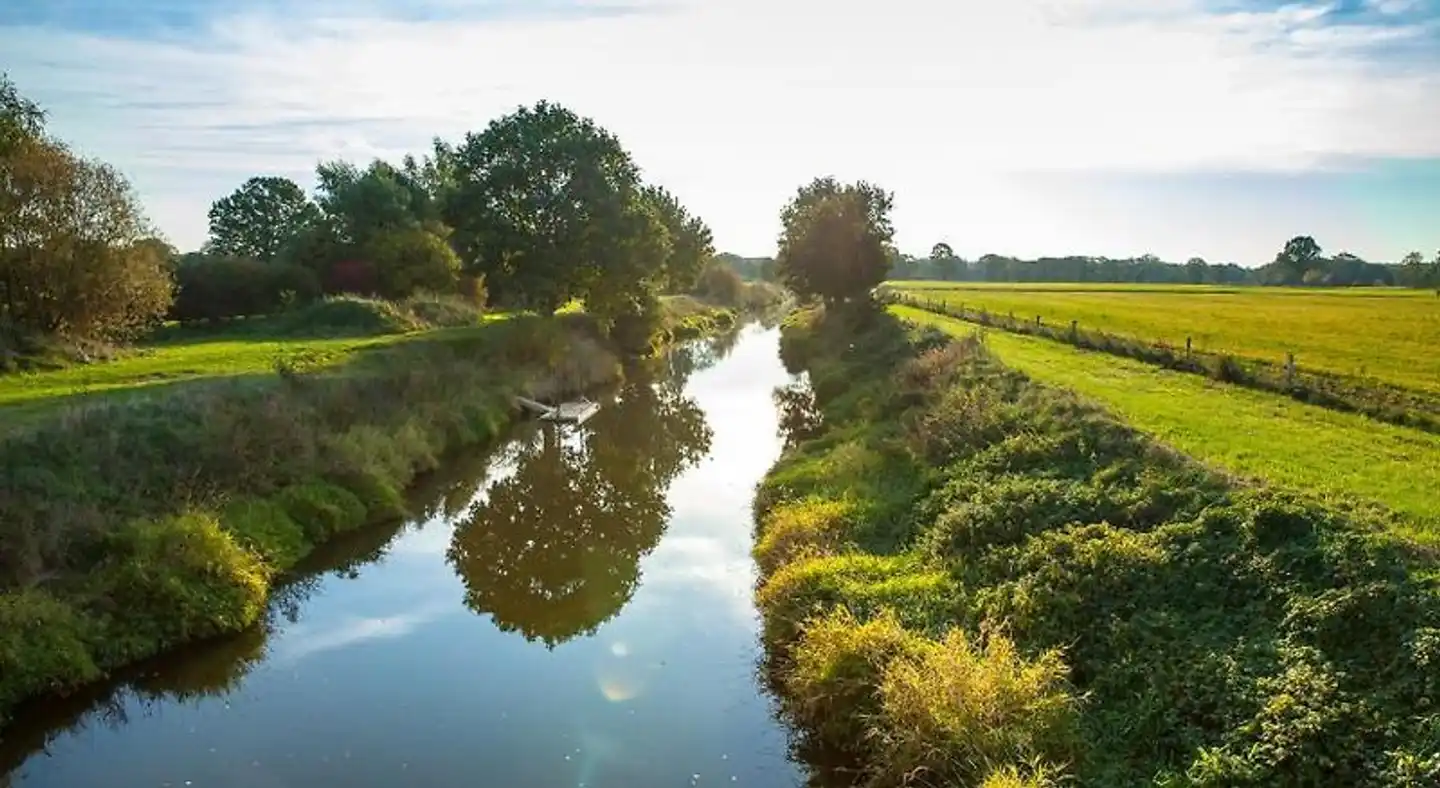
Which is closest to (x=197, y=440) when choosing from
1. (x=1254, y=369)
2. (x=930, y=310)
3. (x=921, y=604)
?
(x=921, y=604)

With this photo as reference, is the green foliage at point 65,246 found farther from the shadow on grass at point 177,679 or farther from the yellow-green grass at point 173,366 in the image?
the shadow on grass at point 177,679

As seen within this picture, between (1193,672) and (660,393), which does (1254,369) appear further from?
(660,393)

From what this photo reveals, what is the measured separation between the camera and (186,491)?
17.6m

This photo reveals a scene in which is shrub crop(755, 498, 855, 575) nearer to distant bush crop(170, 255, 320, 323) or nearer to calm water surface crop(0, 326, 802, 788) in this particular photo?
calm water surface crop(0, 326, 802, 788)

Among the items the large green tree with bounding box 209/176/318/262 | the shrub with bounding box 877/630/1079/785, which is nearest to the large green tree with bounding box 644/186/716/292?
the large green tree with bounding box 209/176/318/262

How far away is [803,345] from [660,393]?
16302mm

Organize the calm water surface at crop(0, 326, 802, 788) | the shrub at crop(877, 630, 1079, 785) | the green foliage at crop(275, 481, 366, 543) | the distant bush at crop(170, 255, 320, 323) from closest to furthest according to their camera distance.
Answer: the shrub at crop(877, 630, 1079, 785) < the calm water surface at crop(0, 326, 802, 788) < the green foliage at crop(275, 481, 366, 543) < the distant bush at crop(170, 255, 320, 323)

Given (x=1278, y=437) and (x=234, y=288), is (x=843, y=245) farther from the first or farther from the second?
(x=1278, y=437)

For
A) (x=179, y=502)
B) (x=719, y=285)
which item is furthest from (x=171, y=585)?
(x=719, y=285)

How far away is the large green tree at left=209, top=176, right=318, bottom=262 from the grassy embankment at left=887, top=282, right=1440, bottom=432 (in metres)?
48.1

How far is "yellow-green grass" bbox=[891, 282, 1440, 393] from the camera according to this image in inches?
1161

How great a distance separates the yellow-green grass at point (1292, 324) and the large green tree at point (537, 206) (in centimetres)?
2180

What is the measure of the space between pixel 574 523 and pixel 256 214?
65242mm

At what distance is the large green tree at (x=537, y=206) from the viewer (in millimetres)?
41969
